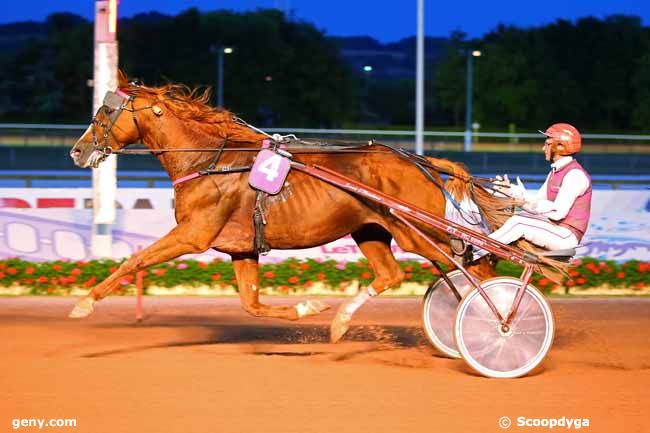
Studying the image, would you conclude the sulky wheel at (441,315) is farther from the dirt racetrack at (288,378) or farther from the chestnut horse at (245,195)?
the chestnut horse at (245,195)

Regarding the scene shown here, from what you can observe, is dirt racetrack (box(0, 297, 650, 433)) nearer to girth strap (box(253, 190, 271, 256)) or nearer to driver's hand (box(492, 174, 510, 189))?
girth strap (box(253, 190, 271, 256))

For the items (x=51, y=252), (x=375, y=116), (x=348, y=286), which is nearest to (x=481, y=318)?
(x=348, y=286)

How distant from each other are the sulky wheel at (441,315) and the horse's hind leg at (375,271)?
295 millimetres

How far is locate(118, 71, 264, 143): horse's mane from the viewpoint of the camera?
7531 millimetres

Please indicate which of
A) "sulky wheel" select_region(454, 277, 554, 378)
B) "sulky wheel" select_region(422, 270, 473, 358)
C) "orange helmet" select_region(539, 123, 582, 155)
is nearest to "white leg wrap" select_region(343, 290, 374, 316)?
"sulky wheel" select_region(422, 270, 473, 358)

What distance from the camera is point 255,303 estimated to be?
7.36 metres

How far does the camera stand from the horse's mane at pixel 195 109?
297 inches

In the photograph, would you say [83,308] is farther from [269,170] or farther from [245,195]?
[269,170]

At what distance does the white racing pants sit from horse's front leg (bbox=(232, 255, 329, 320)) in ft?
4.69

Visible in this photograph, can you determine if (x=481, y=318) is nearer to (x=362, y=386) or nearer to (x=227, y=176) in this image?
(x=362, y=386)

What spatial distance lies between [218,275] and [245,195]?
12.5 ft

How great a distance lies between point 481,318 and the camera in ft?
21.8

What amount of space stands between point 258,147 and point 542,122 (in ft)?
151

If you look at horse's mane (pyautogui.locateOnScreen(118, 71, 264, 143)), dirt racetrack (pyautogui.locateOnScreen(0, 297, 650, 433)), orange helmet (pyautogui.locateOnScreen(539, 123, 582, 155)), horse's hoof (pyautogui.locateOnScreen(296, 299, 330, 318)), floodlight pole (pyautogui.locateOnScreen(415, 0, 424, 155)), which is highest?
floodlight pole (pyautogui.locateOnScreen(415, 0, 424, 155))
